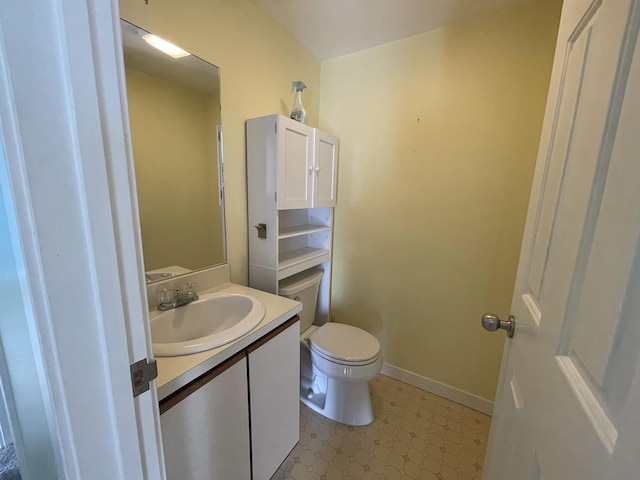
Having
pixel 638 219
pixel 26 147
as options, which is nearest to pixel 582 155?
pixel 638 219

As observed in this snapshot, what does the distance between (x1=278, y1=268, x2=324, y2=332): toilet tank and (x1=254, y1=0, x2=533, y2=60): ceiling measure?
1573 millimetres

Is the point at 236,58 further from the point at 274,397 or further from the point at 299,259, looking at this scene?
the point at 274,397

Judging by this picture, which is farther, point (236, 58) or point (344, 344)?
point (344, 344)

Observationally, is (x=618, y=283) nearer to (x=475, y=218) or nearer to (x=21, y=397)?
(x=21, y=397)

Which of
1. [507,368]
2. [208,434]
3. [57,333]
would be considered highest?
[57,333]

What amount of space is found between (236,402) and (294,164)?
1.18 meters

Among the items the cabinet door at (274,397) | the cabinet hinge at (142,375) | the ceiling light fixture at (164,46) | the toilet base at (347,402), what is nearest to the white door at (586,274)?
the cabinet hinge at (142,375)

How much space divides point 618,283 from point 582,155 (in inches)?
10.4

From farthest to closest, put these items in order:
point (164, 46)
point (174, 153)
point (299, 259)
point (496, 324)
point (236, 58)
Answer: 1. point (299, 259)
2. point (236, 58)
3. point (174, 153)
4. point (164, 46)
5. point (496, 324)

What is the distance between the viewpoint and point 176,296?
1.13 m

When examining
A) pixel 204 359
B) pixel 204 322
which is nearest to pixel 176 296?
pixel 204 322

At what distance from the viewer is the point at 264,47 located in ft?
4.74

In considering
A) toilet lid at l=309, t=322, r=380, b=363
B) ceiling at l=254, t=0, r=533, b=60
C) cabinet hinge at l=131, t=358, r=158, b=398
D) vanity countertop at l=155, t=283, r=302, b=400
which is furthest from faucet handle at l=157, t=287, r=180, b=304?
ceiling at l=254, t=0, r=533, b=60

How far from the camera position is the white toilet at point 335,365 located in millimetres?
1414
